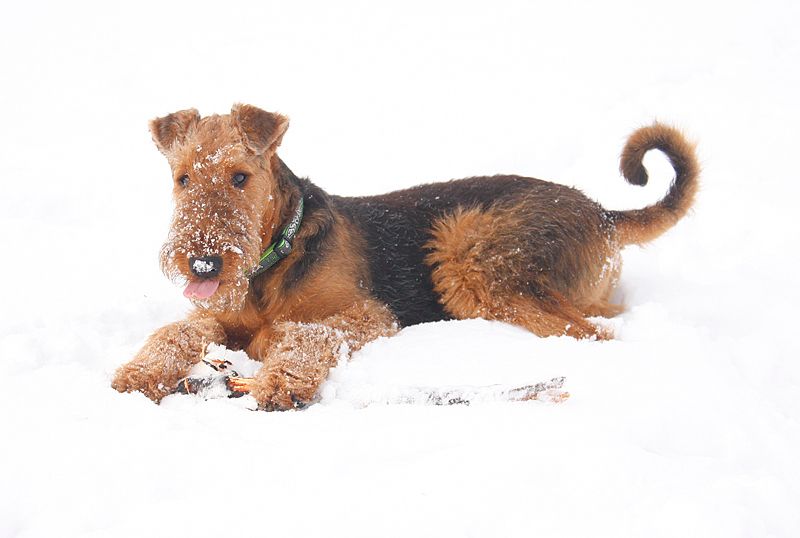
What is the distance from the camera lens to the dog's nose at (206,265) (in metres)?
3.12

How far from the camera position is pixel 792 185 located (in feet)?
19.3

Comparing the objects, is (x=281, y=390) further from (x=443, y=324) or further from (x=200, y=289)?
(x=443, y=324)

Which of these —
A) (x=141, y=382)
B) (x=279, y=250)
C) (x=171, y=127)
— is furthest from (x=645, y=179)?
(x=141, y=382)

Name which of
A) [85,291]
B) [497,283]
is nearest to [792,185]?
[497,283]

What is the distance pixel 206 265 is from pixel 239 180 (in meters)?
0.65

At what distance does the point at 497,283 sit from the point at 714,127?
5.10 metres

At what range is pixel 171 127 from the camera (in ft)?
12.6

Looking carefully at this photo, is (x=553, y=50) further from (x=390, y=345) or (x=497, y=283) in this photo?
(x=390, y=345)

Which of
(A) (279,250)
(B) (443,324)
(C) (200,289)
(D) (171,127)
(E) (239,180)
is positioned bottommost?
(B) (443,324)

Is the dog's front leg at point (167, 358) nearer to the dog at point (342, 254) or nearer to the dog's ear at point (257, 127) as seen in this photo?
the dog at point (342, 254)

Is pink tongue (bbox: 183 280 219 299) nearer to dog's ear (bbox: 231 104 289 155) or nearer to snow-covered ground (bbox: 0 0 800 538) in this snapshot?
snow-covered ground (bbox: 0 0 800 538)

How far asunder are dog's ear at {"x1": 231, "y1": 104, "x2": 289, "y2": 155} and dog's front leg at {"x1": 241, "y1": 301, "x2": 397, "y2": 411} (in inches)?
42.2

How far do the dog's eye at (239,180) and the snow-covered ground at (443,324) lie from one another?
3.95ft

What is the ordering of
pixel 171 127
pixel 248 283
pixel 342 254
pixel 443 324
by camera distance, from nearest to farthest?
pixel 248 283 < pixel 171 127 < pixel 443 324 < pixel 342 254
